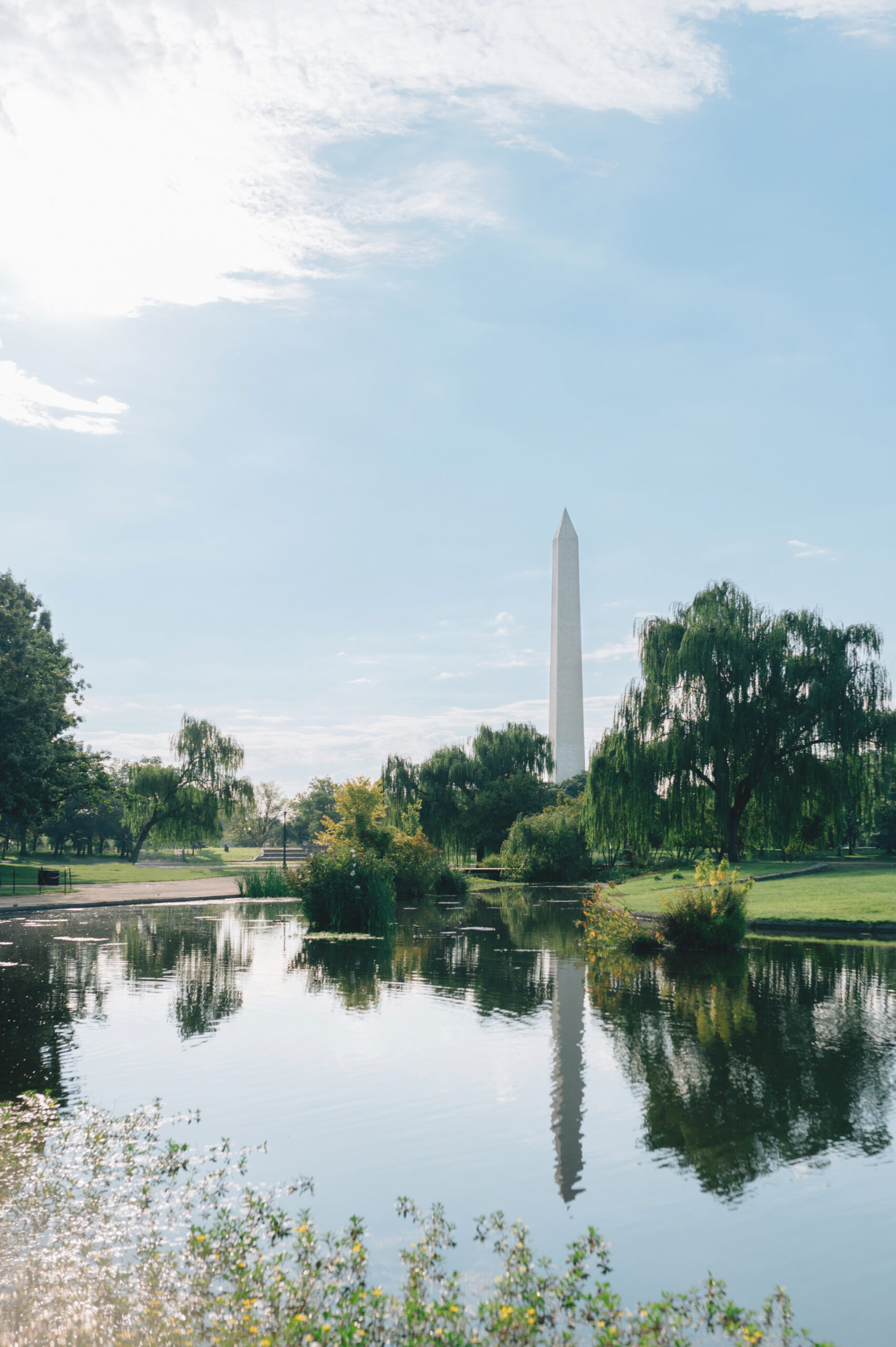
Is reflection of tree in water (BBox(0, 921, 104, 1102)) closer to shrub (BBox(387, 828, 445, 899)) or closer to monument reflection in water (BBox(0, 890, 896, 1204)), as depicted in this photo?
monument reflection in water (BBox(0, 890, 896, 1204))

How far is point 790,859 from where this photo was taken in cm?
4359

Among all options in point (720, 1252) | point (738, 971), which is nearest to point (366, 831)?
point (738, 971)

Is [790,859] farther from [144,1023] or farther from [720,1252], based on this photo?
[720,1252]

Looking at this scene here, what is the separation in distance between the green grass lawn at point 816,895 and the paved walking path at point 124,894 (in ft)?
48.7

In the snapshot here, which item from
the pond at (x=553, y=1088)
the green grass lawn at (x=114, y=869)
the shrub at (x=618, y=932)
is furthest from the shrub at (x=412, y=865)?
the pond at (x=553, y=1088)

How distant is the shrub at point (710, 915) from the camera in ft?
58.5

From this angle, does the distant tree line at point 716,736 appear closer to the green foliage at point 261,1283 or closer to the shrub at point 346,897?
the shrub at point 346,897

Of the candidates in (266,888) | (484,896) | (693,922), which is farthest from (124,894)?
(693,922)

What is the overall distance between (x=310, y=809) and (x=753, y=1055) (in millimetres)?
109119

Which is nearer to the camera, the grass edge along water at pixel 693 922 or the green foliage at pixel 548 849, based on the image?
the grass edge along water at pixel 693 922

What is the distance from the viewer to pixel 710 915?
17.9 metres

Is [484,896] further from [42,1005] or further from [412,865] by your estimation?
[42,1005]

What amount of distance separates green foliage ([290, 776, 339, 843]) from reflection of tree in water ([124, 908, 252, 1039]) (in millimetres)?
85944

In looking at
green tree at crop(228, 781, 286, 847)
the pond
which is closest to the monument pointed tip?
the pond
